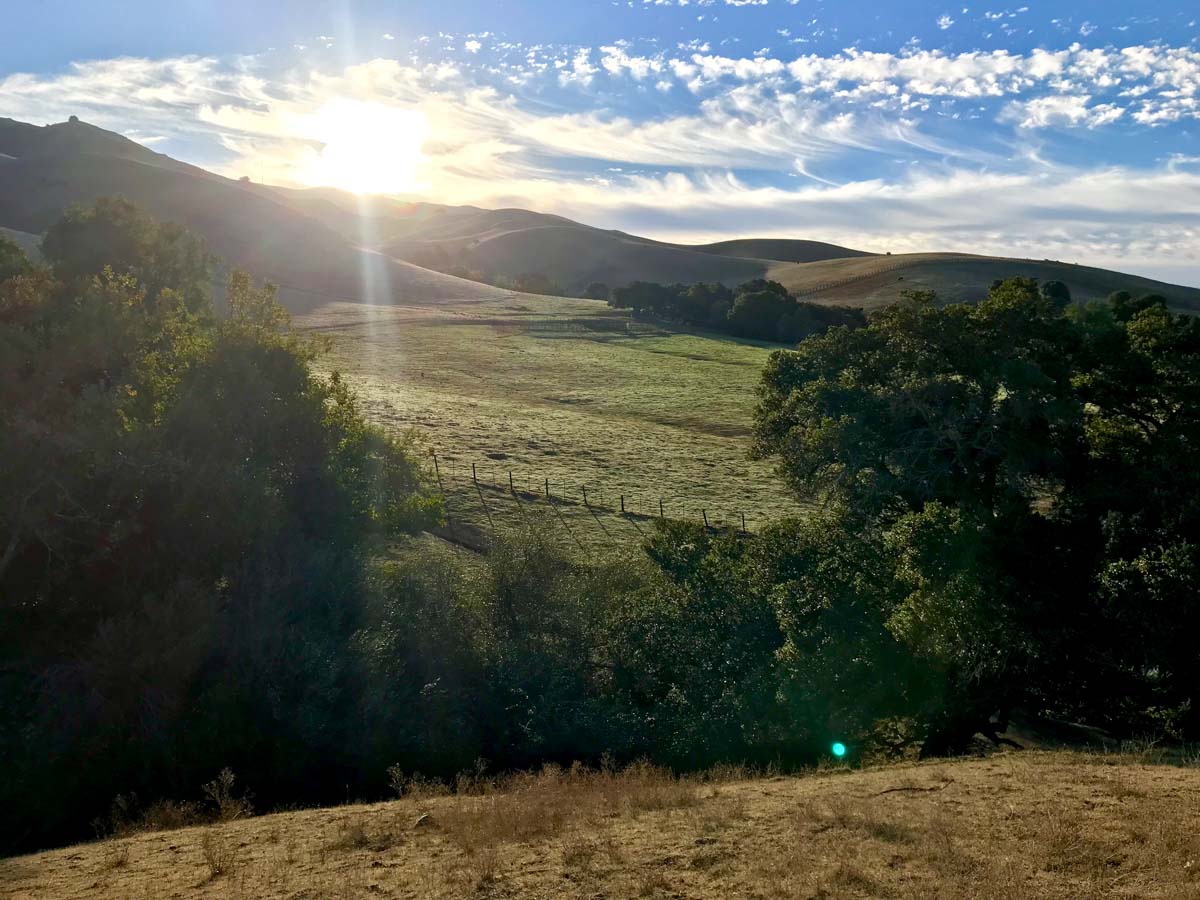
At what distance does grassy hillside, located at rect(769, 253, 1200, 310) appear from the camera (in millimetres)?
102250

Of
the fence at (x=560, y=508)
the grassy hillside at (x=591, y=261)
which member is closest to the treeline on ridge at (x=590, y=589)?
the fence at (x=560, y=508)

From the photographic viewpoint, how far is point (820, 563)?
70.4ft

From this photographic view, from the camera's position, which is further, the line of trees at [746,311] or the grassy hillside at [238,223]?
the grassy hillside at [238,223]

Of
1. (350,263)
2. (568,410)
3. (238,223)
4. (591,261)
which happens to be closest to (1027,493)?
(568,410)

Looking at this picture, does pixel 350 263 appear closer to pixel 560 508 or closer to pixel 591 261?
pixel 591 261

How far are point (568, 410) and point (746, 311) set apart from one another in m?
42.4

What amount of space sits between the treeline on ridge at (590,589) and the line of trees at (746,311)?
66693 mm

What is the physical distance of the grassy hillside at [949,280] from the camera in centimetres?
10225

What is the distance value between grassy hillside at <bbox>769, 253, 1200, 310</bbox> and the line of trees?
14.2 meters

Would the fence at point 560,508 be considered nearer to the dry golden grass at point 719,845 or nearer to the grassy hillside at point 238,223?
the dry golden grass at point 719,845

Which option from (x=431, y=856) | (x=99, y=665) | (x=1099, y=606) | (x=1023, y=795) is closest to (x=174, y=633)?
(x=99, y=665)

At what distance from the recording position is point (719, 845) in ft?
34.2

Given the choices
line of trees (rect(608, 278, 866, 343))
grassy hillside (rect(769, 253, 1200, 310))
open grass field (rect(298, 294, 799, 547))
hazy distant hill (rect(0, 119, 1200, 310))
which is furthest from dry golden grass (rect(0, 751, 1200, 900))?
grassy hillside (rect(769, 253, 1200, 310))

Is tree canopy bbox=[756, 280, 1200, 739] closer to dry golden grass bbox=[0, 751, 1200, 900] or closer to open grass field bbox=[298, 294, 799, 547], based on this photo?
dry golden grass bbox=[0, 751, 1200, 900]
